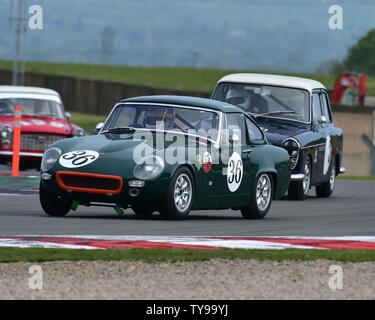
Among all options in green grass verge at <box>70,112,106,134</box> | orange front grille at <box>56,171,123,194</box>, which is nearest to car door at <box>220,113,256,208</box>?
orange front grille at <box>56,171,123,194</box>

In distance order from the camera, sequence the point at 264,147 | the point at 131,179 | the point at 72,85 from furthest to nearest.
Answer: the point at 72,85 → the point at 264,147 → the point at 131,179

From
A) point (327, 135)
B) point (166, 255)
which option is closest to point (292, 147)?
point (327, 135)

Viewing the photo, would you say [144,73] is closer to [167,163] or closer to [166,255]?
[167,163]

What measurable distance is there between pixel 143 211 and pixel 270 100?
18.5 ft

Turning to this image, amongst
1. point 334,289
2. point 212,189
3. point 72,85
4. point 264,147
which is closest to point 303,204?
point 264,147

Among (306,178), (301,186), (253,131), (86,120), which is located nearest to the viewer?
(253,131)

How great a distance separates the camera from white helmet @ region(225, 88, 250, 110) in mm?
17077

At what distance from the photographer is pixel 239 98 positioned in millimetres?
17125

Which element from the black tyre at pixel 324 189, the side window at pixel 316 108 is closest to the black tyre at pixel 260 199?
the side window at pixel 316 108

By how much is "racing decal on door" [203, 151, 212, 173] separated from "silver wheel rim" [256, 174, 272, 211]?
1.23 m

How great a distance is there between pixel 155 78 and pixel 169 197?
218ft

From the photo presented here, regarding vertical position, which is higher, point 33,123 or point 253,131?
point 253,131

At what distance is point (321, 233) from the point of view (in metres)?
11.4

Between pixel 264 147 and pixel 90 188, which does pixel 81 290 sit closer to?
pixel 90 188
